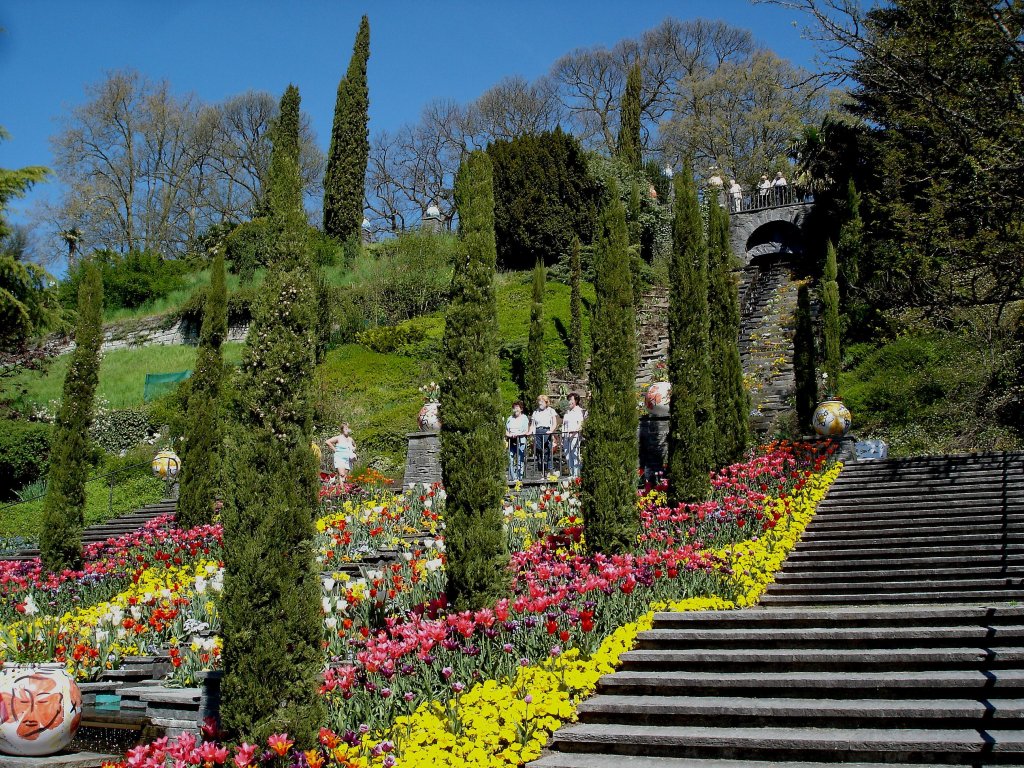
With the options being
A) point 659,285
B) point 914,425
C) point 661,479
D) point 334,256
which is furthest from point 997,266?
point 334,256

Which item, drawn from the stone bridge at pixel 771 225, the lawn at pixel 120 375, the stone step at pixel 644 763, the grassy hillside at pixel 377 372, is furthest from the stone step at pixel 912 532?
the stone bridge at pixel 771 225

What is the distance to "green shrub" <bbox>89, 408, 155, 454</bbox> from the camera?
77.4ft

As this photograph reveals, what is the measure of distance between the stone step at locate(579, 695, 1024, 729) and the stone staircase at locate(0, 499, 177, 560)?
11.6 meters

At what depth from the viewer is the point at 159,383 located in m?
26.3

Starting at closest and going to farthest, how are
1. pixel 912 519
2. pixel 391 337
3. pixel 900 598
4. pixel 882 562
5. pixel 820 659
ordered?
1. pixel 820 659
2. pixel 900 598
3. pixel 882 562
4. pixel 912 519
5. pixel 391 337

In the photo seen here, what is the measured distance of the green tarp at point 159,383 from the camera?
26.0 metres

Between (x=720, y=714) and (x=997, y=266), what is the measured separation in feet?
21.2

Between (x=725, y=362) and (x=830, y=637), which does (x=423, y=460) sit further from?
(x=830, y=637)

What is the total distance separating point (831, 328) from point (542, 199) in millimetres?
13657

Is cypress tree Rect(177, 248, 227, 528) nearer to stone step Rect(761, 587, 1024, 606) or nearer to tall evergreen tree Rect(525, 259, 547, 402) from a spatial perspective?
stone step Rect(761, 587, 1024, 606)

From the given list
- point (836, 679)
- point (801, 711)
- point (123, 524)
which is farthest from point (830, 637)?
point (123, 524)

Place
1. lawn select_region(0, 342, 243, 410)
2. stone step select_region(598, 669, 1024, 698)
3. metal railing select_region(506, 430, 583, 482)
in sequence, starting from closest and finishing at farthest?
stone step select_region(598, 669, 1024, 698) → metal railing select_region(506, 430, 583, 482) → lawn select_region(0, 342, 243, 410)

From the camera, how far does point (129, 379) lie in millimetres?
27656

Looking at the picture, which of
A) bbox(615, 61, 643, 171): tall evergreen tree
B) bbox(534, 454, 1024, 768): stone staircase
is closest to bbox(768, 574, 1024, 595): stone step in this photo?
bbox(534, 454, 1024, 768): stone staircase
